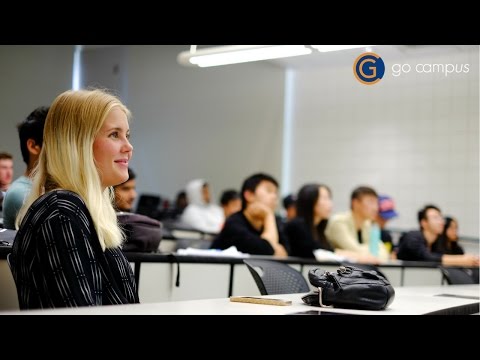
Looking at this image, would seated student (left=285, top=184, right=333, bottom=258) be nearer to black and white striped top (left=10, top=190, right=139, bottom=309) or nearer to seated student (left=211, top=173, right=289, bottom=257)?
seated student (left=211, top=173, right=289, bottom=257)

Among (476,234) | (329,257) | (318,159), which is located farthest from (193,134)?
(329,257)

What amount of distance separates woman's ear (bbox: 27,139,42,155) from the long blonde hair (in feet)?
2.34

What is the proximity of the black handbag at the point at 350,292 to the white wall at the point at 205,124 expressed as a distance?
22.3 ft

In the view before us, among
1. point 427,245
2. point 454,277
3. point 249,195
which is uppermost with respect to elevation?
point 249,195

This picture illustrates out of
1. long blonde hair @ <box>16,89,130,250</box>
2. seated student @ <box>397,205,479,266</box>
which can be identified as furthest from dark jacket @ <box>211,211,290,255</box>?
long blonde hair @ <box>16,89,130,250</box>

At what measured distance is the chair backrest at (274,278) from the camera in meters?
2.96

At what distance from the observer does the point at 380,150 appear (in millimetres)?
9188

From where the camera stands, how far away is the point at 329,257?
197 inches

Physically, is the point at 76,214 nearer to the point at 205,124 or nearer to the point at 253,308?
the point at 253,308

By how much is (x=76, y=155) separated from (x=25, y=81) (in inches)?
53.2

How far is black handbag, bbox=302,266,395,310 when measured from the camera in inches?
88.0

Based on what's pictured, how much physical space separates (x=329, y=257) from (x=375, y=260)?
504 mm

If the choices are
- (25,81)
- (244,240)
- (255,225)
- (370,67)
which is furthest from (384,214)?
(370,67)

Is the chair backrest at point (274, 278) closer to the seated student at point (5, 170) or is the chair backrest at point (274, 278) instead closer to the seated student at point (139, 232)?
the seated student at point (139, 232)
